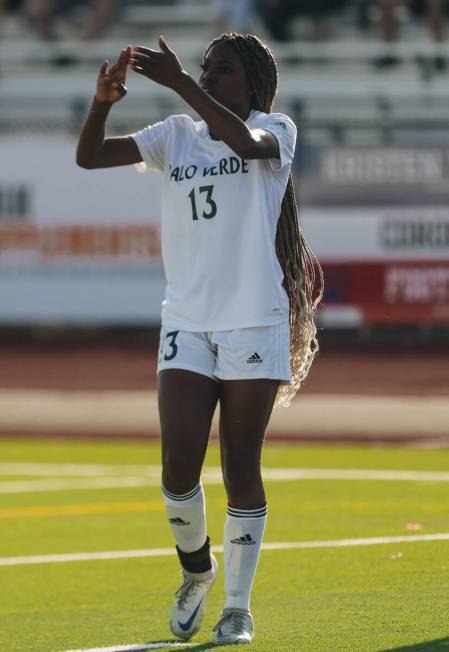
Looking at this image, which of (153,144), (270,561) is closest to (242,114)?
(153,144)

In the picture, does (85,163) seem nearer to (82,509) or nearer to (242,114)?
(242,114)

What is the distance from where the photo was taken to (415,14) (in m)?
23.0

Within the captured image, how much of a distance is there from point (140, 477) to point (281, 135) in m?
6.93

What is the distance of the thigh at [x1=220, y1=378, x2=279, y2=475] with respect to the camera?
533 cm

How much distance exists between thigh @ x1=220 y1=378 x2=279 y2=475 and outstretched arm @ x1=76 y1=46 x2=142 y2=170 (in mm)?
988

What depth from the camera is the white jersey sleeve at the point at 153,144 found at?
5566 mm

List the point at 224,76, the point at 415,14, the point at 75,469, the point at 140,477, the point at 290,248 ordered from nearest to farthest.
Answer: the point at 224,76 → the point at 290,248 → the point at 140,477 → the point at 75,469 → the point at 415,14

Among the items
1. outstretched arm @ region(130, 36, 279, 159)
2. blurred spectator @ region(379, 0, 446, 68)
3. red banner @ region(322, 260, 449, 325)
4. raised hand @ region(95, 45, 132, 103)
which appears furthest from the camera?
blurred spectator @ region(379, 0, 446, 68)

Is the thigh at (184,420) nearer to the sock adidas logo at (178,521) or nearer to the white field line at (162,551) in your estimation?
the sock adidas logo at (178,521)

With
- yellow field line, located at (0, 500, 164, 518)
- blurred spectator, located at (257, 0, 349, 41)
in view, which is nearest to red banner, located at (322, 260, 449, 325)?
blurred spectator, located at (257, 0, 349, 41)

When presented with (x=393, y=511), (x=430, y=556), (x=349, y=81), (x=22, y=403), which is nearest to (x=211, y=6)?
(x=349, y=81)

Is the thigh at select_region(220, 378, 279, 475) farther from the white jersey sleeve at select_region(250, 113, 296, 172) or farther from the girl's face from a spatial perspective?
the girl's face

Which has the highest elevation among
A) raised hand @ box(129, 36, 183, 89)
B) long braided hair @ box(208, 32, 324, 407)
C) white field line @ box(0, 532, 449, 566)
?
raised hand @ box(129, 36, 183, 89)

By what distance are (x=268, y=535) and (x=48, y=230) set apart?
14.2m
